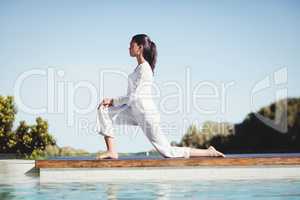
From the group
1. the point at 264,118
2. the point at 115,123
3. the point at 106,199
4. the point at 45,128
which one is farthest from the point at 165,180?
the point at 264,118

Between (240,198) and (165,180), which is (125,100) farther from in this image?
(240,198)

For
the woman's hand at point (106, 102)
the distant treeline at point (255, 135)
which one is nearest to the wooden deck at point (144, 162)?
the woman's hand at point (106, 102)

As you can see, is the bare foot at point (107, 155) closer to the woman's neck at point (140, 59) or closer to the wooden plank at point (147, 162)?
the wooden plank at point (147, 162)

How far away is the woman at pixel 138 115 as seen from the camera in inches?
241

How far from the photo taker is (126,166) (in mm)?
5988

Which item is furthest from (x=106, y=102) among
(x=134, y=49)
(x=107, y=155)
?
(x=134, y=49)

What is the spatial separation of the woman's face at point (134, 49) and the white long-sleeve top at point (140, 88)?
20 centimetres

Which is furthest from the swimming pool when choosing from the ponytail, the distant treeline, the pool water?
the distant treeline

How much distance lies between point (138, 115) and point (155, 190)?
1598mm

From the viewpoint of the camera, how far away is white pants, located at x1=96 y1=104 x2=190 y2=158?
241 inches

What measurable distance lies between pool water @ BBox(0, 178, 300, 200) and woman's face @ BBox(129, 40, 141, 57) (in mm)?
1723

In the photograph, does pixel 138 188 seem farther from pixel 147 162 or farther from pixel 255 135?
pixel 255 135

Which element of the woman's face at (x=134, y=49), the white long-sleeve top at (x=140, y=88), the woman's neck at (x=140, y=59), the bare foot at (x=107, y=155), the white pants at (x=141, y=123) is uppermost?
the woman's face at (x=134, y=49)

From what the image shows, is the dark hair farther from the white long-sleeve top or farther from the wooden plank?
the wooden plank
